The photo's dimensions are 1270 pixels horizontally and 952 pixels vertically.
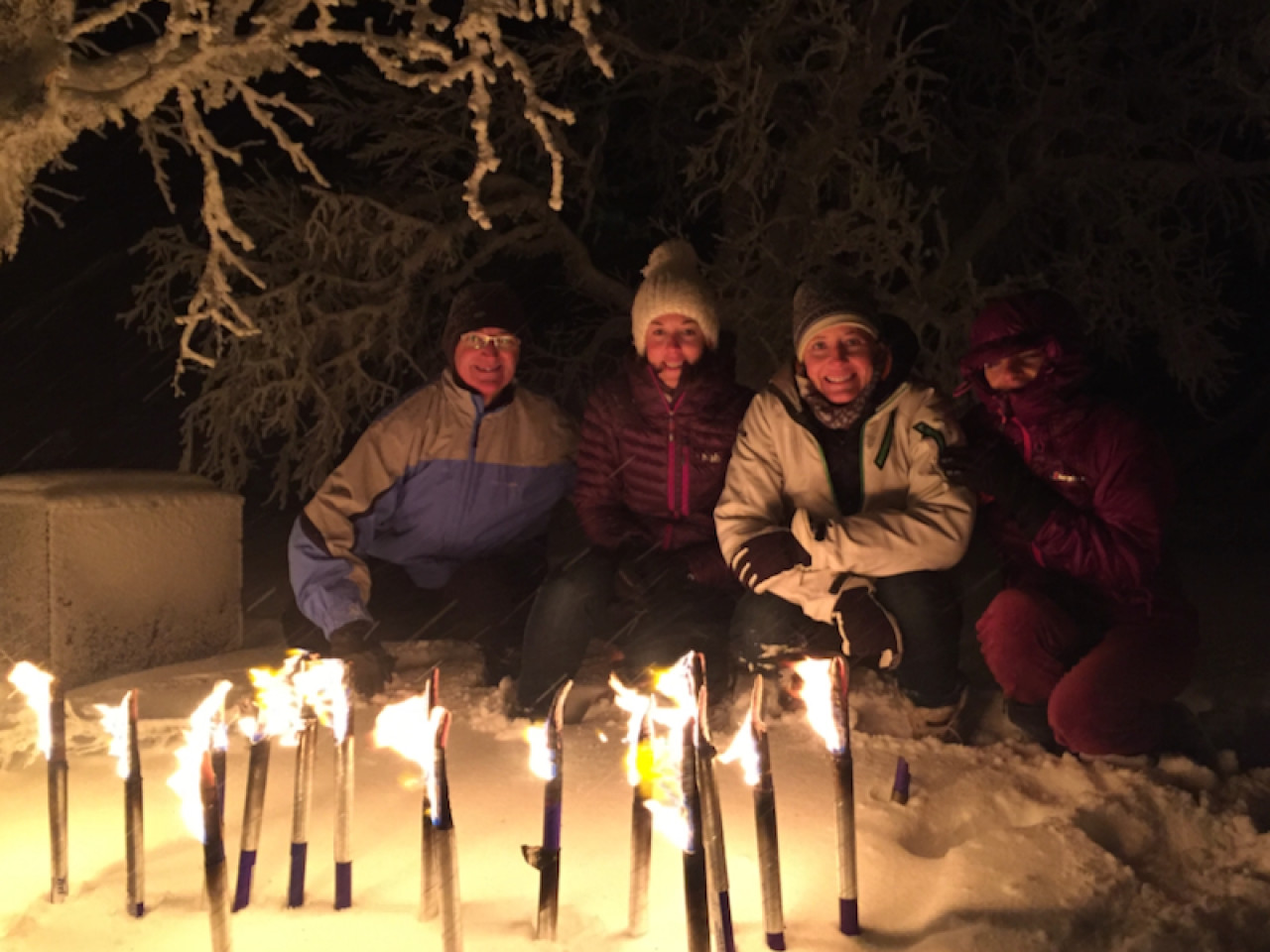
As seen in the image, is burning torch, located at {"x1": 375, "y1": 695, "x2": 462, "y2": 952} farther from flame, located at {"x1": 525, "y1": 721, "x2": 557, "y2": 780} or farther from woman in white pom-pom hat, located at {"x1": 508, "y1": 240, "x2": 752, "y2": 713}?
woman in white pom-pom hat, located at {"x1": 508, "y1": 240, "x2": 752, "y2": 713}

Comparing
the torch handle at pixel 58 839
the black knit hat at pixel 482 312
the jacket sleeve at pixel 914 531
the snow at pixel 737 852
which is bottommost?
the snow at pixel 737 852

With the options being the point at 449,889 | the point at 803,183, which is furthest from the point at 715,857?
the point at 803,183

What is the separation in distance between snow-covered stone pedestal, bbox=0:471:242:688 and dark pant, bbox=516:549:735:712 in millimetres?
1660

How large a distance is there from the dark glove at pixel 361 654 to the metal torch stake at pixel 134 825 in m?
1.57

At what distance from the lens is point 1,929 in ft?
7.54

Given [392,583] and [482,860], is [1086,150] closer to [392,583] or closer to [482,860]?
[392,583]

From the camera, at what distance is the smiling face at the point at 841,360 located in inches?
140

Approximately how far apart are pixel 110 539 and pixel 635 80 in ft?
14.5

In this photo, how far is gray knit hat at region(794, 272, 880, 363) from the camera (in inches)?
140

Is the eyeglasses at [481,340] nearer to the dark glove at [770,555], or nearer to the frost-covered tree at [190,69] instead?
the frost-covered tree at [190,69]

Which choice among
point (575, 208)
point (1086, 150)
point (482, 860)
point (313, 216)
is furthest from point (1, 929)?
point (1086, 150)

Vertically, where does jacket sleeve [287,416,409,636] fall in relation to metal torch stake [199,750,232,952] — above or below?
above

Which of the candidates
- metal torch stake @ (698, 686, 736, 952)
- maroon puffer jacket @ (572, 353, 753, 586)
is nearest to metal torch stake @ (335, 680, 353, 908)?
metal torch stake @ (698, 686, 736, 952)

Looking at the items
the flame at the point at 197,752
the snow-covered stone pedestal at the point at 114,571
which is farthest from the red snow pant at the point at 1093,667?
the snow-covered stone pedestal at the point at 114,571
